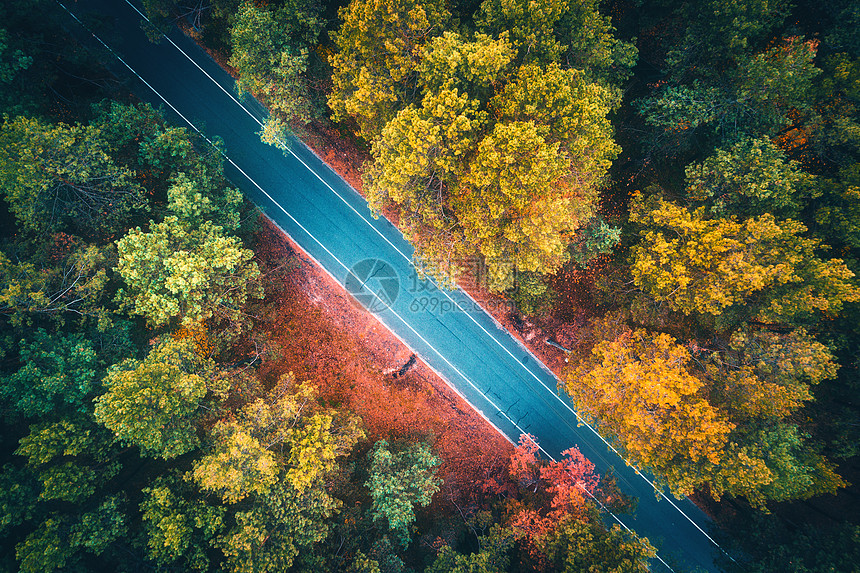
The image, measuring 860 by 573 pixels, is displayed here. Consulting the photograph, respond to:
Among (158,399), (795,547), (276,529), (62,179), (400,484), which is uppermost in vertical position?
(795,547)

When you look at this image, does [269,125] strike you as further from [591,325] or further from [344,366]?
[591,325]

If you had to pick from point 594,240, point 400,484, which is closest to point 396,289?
point 400,484

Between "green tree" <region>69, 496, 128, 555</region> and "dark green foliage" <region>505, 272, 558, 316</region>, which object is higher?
"dark green foliage" <region>505, 272, 558, 316</region>

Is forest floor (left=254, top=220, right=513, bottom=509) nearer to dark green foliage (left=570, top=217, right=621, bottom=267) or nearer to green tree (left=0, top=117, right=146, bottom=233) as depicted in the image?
green tree (left=0, top=117, right=146, bottom=233)

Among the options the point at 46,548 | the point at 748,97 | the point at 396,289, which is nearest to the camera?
the point at 46,548

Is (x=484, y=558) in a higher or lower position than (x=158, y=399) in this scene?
higher

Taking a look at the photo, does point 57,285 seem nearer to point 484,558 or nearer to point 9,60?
point 9,60

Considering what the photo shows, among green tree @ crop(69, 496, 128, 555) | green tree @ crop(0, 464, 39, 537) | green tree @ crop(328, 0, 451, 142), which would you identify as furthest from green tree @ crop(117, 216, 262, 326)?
green tree @ crop(328, 0, 451, 142)
